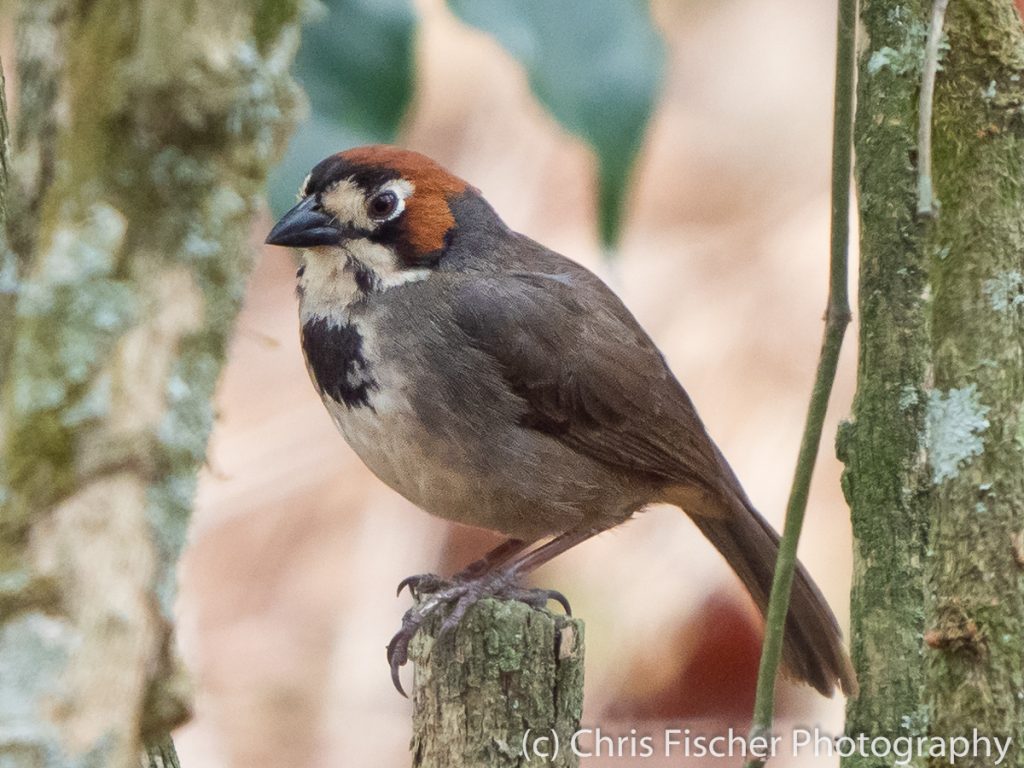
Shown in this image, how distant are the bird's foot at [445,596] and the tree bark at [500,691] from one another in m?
0.24

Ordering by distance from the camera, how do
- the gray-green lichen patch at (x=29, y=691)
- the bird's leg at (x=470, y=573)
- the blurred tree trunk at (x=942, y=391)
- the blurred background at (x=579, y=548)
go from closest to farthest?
1. the gray-green lichen patch at (x=29, y=691)
2. the blurred tree trunk at (x=942, y=391)
3. the bird's leg at (x=470, y=573)
4. the blurred background at (x=579, y=548)

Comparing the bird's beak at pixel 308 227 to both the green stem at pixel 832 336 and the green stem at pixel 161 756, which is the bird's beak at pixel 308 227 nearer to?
the green stem at pixel 161 756

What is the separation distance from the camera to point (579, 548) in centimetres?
500

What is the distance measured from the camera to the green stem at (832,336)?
172 centimetres

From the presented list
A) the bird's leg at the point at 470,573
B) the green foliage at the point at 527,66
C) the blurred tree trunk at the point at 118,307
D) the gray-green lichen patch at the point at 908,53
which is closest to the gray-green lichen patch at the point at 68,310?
the blurred tree trunk at the point at 118,307

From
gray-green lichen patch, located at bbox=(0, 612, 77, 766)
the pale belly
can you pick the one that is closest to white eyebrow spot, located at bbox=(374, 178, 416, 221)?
the pale belly

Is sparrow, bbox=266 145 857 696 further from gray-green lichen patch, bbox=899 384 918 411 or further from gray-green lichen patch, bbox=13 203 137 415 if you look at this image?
A: gray-green lichen patch, bbox=13 203 137 415

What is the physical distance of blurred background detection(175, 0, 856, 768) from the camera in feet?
16.0

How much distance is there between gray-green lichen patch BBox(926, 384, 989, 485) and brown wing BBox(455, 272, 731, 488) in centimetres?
104

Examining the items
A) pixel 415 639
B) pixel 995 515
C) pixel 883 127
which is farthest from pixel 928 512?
pixel 415 639

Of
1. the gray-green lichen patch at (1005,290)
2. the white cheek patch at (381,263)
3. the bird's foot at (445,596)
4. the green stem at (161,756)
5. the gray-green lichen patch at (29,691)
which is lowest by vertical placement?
the gray-green lichen patch at (29,691)

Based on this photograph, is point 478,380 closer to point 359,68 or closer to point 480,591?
point 480,591

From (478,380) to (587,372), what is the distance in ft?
0.93

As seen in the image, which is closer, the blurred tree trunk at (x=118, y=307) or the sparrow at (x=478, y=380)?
the blurred tree trunk at (x=118, y=307)
